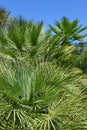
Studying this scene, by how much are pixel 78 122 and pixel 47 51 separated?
266 centimetres

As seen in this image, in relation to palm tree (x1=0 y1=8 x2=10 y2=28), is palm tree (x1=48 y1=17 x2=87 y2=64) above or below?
below

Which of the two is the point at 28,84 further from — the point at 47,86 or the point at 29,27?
the point at 29,27

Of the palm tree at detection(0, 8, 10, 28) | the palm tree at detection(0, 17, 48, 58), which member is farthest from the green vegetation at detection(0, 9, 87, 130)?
the palm tree at detection(0, 8, 10, 28)

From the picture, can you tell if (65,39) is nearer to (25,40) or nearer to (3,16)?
(25,40)

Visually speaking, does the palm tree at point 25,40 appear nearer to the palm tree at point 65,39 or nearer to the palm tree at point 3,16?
the palm tree at point 65,39

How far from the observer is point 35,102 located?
6301mm

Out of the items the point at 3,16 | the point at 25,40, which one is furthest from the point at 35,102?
the point at 3,16

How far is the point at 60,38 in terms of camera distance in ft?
31.0

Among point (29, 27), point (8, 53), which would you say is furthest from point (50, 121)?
point (29, 27)

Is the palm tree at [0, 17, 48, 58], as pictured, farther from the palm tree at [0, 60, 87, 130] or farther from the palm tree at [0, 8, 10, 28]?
the palm tree at [0, 8, 10, 28]

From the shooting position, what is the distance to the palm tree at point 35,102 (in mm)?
6180

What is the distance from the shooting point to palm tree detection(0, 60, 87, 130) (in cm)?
618

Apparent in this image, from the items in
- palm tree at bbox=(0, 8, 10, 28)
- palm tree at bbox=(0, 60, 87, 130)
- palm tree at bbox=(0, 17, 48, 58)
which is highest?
palm tree at bbox=(0, 8, 10, 28)

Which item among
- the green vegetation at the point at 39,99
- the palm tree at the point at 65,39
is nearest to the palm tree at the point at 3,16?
the palm tree at the point at 65,39
